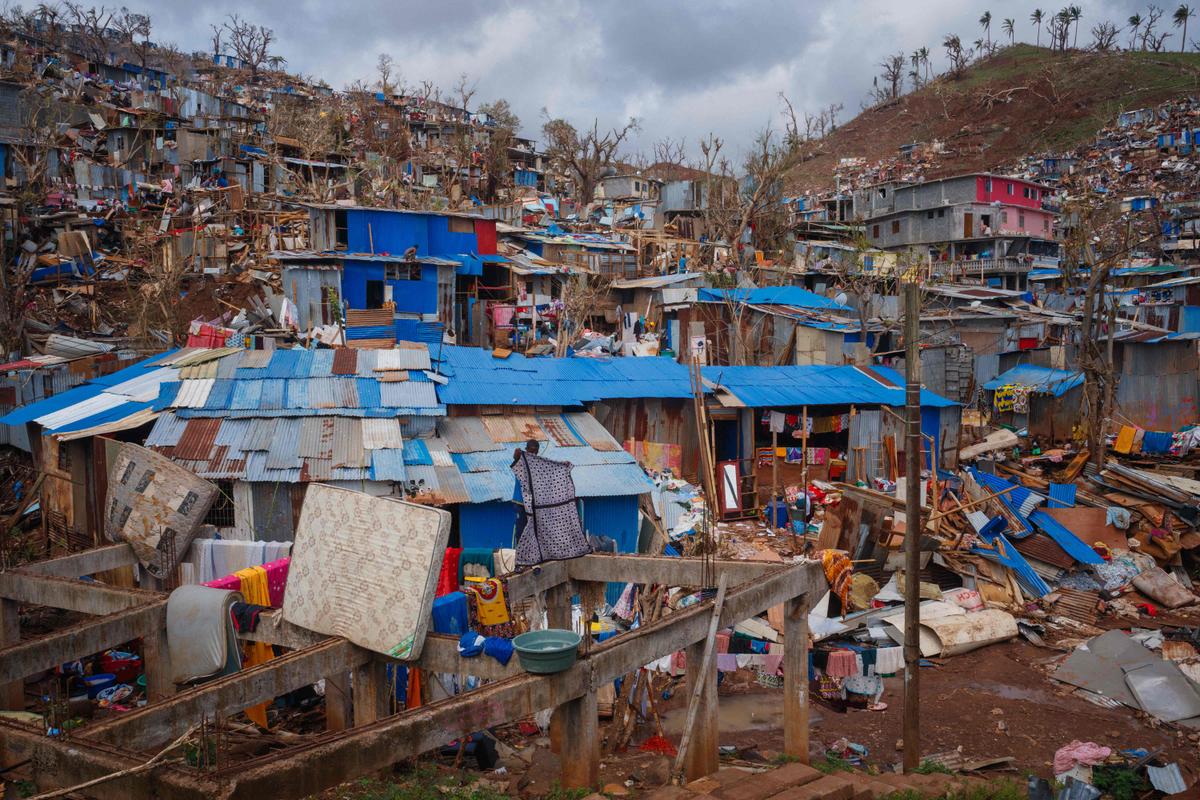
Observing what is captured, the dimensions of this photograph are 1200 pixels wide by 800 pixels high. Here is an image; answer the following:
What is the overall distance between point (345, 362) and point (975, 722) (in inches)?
496

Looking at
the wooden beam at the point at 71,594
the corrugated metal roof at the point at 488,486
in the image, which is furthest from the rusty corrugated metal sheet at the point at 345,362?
the wooden beam at the point at 71,594

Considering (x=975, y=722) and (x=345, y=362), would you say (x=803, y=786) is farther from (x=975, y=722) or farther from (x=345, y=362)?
(x=345, y=362)

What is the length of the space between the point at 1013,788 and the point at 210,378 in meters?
14.3

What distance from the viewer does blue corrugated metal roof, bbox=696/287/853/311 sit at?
96.6 feet

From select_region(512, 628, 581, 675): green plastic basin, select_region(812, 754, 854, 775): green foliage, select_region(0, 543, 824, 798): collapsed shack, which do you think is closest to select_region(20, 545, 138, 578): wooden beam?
select_region(0, 543, 824, 798): collapsed shack

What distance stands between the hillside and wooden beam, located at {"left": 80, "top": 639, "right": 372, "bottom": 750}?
222ft

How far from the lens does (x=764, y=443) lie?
76.3 ft

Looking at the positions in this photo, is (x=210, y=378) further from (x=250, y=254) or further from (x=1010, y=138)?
(x=1010, y=138)

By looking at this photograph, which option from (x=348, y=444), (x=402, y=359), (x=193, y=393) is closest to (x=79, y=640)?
(x=348, y=444)

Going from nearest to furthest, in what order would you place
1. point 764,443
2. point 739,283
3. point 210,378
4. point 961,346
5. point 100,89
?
1. point 210,378
2. point 764,443
3. point 961,346
4. point 739,283
5. point 100,89

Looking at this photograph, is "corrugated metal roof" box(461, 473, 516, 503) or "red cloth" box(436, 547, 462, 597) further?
"corrugated metal roof" box(461, 473, 516, 503)

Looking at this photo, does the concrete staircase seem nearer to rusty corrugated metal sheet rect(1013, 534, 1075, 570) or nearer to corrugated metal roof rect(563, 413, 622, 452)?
rusty corrugated metal sheet rect(1013, 534, 1075, 570)

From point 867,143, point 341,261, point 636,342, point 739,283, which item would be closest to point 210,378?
point 341,261

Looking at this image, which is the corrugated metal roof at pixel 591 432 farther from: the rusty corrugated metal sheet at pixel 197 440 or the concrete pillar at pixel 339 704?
the concrete pillar at pixel 339 704
